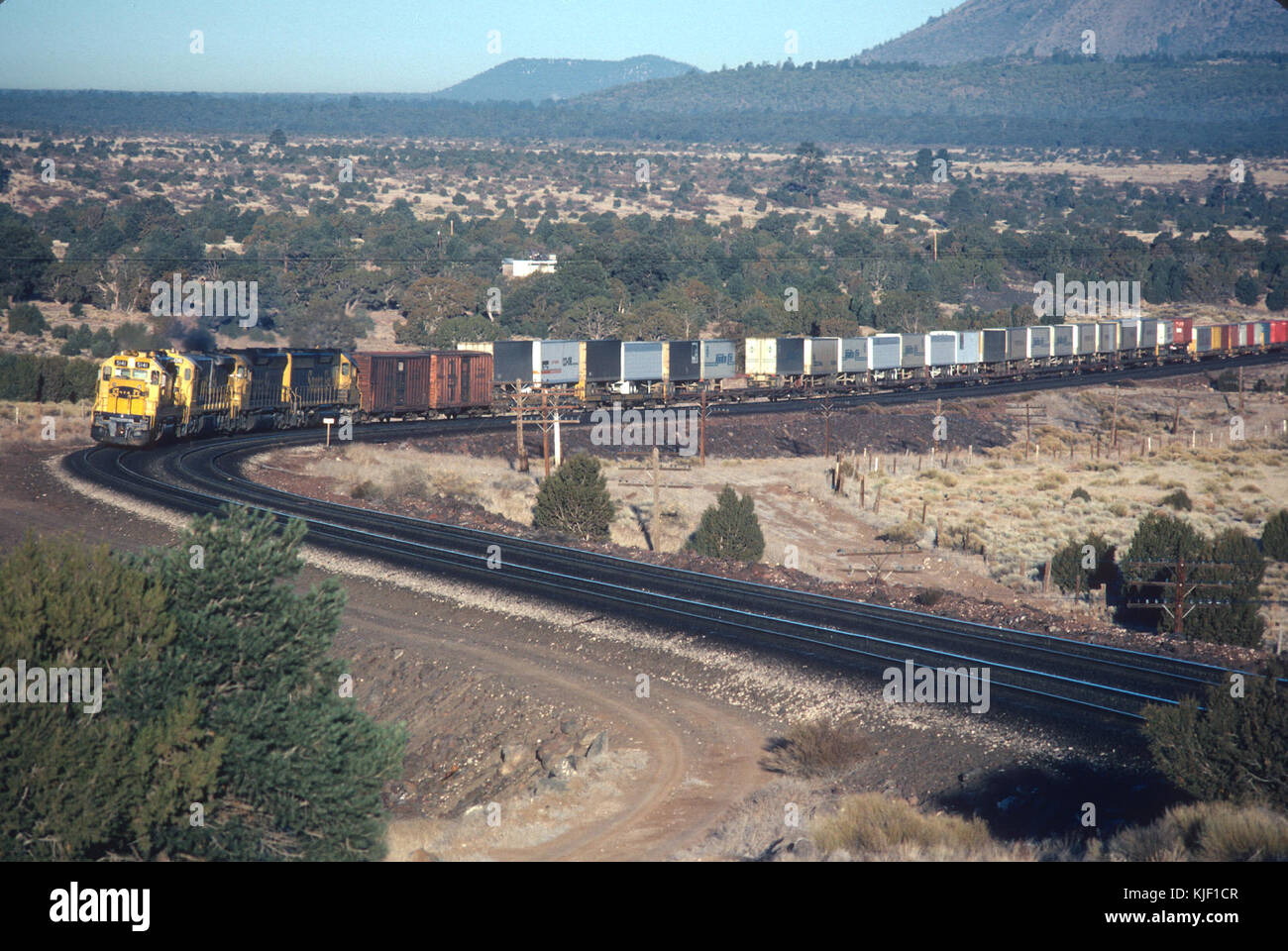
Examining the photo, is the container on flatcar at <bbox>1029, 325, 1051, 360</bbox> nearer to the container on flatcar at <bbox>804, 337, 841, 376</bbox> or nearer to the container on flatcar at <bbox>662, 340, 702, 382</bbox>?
the container on flatcar at <bbox>804, 337, 841, 376</bbox>

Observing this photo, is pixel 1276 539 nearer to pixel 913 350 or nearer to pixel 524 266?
pixel 913 350

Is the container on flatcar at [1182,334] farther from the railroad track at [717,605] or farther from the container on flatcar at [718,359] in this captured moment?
the railroad track at [717,605]

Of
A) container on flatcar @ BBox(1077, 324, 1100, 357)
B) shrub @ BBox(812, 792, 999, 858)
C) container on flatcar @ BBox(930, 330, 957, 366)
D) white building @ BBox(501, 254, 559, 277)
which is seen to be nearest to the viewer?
shrub @ BBox(812, 792, 999, 858)

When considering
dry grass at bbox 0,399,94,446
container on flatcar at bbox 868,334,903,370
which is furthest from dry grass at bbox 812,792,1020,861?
container on flatcar at bbox 868,334,903,370

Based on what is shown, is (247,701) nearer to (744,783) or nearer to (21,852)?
(21,852)

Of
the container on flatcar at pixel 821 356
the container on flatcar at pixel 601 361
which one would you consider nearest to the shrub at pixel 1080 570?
the container on flatcar at pixel 601 361

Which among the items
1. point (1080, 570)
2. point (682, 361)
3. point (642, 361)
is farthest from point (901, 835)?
point (682, 361)

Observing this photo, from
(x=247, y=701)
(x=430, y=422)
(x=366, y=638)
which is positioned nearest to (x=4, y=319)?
(x=430, y=422)
